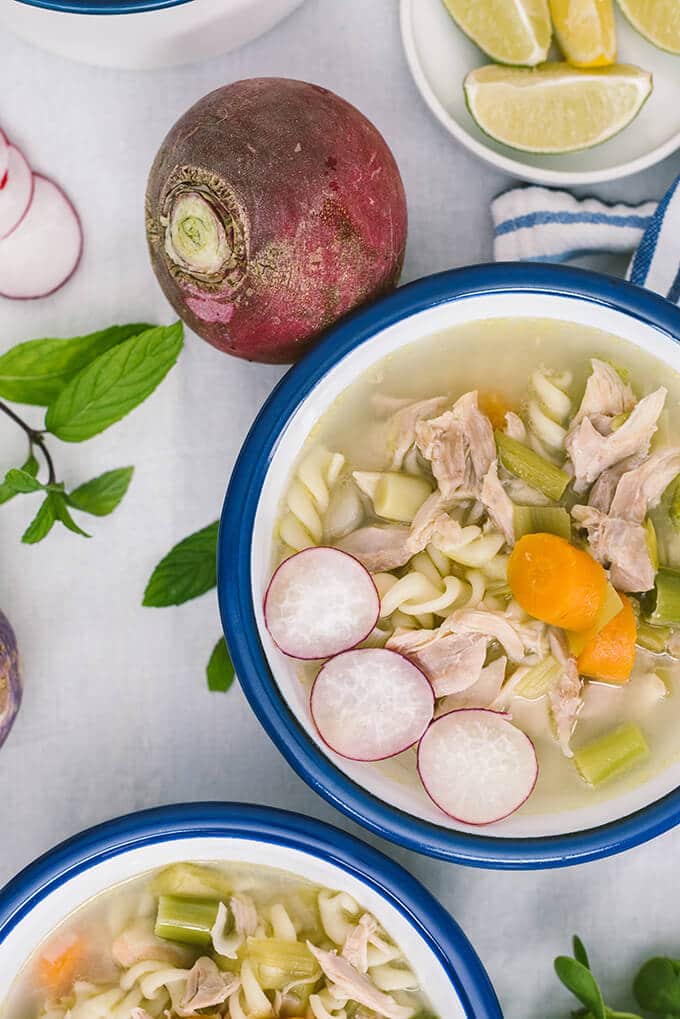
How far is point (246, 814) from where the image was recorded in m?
1.32

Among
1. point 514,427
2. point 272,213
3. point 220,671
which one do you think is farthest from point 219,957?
point 272,213

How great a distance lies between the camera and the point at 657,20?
139 cm

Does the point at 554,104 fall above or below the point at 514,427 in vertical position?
above

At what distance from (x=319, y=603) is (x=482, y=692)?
0.24m

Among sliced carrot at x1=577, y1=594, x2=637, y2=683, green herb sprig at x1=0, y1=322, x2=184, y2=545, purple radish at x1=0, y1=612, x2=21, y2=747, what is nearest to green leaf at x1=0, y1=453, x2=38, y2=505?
green herb sprig at x1=0, y1=322, x2=184, y2=545

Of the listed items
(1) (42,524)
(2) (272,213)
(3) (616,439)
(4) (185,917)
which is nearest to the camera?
(2) (272,213)

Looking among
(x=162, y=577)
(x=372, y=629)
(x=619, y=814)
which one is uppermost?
(x=162, y=577)

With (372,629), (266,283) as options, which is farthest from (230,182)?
(372,629)

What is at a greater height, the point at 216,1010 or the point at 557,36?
the point at 557,36

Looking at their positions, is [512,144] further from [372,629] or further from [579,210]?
[372,629]

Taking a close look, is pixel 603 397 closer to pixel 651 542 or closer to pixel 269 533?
pixel 651 542

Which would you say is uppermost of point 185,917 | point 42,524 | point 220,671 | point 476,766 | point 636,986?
point 42,524

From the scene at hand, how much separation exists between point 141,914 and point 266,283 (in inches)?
33.3

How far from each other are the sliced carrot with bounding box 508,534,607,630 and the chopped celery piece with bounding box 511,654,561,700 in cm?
6
